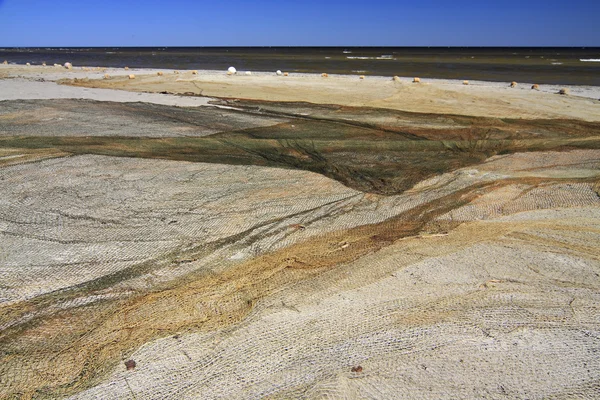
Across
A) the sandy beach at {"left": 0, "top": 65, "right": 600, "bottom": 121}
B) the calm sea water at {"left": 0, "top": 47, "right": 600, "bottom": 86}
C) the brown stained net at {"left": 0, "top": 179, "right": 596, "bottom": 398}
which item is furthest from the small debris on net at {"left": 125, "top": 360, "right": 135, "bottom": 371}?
the calm sea water at {"left": 0, "top": 47, "right": 600, "bottom": 86}

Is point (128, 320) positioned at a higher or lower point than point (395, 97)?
lower

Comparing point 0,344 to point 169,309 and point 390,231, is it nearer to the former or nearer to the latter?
point 169,309

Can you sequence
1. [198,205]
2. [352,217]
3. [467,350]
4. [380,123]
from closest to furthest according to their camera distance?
[467,350]
[352,217]
[198,205]
[380,123]

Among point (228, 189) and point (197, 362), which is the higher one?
point (228, 189)

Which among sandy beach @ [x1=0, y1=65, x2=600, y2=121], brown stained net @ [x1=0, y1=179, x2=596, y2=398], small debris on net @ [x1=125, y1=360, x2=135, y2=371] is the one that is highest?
sandy beach @ [x1=0, y1=65, x2=600, y2=121]

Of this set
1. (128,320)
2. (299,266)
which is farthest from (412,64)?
(128,320)

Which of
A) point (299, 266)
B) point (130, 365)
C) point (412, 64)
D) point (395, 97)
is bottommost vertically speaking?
point (130, 365)

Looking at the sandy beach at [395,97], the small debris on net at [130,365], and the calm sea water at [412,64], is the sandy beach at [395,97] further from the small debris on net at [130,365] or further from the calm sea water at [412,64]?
the calm sea water at [412,64]

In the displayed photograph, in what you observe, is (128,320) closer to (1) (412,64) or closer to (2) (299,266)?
(2) (299,266)

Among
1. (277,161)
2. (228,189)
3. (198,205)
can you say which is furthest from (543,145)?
(198,205)

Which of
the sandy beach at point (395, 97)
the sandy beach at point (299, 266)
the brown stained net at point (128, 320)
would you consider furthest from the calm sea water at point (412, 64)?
the brown stained net at point (128, 320)

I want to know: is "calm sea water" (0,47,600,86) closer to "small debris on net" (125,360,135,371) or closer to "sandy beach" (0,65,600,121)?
"sandy beach" (0,65,600,121)
